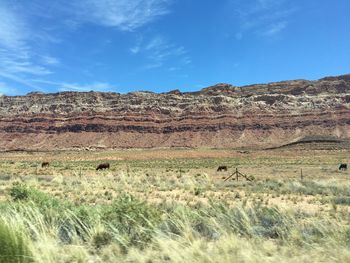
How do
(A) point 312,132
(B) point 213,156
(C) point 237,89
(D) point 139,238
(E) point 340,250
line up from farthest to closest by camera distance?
(C) point 237,89 < (A) point 312,132 < (B) point 213,156 < (D) point 139,238 < (E) point 340,250

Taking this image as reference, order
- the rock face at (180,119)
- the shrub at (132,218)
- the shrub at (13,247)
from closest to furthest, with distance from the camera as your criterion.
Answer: the shrub at (13,247)
the shrub at (132,218)
the rock face at (180,119)

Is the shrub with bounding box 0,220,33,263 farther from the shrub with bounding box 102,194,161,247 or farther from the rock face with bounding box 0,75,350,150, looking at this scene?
the rock face with bounding box 0,75,350,150

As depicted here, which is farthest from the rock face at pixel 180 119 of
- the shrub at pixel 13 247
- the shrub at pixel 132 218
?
the shrub at pixel 13 247

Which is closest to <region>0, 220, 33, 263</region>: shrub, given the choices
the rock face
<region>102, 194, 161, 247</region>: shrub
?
<region>102, 194, 161, 247</region>: shrub

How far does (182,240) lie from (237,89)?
177810 millimetres

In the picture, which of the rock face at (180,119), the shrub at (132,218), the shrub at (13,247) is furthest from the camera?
the rock face at (180,119)

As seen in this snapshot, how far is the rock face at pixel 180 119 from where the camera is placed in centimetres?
13600

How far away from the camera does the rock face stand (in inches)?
5354

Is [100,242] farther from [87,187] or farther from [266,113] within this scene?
[266,113]

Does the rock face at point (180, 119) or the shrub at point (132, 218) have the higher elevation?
the rock face at point (180, 119)

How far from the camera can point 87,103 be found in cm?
16375

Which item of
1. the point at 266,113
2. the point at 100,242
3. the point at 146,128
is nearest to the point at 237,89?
the point at 266,113

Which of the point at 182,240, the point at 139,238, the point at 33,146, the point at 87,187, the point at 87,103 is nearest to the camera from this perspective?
the point at 182,240

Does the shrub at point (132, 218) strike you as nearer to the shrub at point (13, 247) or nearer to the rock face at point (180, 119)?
the shrub at point (13, 247)
